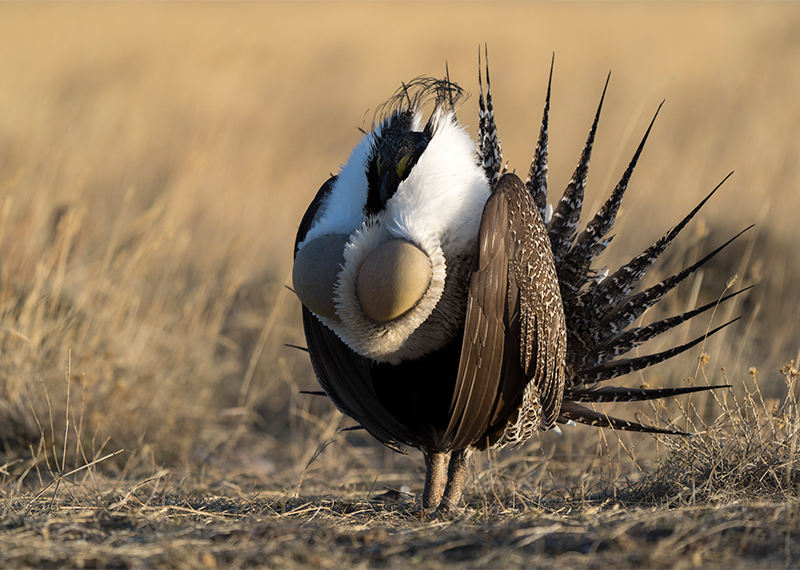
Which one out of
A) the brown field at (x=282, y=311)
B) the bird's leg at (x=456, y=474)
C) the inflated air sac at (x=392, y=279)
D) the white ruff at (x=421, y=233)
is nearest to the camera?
the brown field at (x=282, y=311)

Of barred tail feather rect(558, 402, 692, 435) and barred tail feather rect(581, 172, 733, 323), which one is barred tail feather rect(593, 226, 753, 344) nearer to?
barred tail feather rect(581, 172, 733, 323)

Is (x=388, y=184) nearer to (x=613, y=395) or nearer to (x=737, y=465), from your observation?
(x=613, y=395)

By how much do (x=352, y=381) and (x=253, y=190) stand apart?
16.8 ft

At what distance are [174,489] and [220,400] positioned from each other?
1.64 metres

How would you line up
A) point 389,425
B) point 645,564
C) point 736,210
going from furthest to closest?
1. point 736,210
2. point 389,425
3. point 645,564

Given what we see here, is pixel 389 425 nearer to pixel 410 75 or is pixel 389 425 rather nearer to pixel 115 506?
pixel 115 506

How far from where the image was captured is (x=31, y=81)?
26.4 feet

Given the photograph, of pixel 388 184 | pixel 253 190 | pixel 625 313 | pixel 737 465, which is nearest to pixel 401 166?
pixel 388 184

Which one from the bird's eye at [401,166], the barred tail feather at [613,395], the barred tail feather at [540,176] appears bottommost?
the barred tail feather at [613,395]

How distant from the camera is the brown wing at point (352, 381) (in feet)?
9.15

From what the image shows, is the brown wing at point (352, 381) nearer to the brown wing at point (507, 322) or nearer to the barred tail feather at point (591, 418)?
the brown wing at point (507, 322)

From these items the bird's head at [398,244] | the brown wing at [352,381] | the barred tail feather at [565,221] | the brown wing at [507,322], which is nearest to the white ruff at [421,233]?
the bird's head at [398,244]

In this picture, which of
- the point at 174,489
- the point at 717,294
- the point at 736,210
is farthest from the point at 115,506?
the point at 736,210

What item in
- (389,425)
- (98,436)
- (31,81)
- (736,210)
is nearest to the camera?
(389,425)
